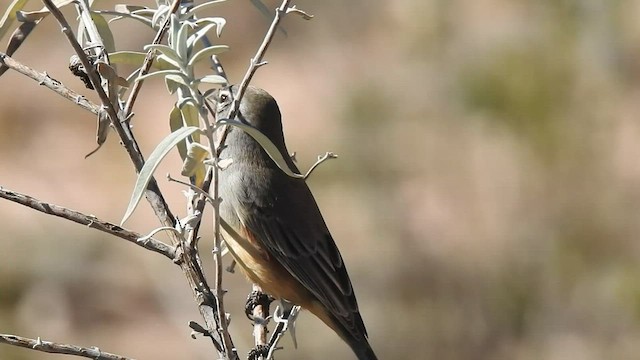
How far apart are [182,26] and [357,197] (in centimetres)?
568

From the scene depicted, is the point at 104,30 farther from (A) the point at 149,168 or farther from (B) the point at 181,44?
(A) the point at 149,168

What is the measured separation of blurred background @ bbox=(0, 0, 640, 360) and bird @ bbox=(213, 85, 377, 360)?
65.2 inches

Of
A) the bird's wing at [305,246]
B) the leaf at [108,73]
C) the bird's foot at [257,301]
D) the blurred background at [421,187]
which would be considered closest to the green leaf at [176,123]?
the leaf at [108,73]

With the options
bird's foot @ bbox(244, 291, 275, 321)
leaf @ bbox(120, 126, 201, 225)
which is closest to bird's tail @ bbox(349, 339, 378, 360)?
bird's foot @ bbox(244, 291, 275, 321)

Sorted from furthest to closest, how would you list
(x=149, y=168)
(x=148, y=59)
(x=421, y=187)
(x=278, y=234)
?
1. (x=421, y=187)
2. (x=278, y=234)
3. (x=148, y=59)
4. (x=149, y=168)

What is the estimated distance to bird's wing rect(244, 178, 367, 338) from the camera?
3.62 meters

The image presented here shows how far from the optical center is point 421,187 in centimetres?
827

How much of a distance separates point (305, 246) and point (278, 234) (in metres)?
0.15

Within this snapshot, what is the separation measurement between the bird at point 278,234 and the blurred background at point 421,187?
1655 millimetres

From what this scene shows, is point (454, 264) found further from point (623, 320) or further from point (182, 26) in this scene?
point (182, 26)

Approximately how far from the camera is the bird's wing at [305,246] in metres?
3.62

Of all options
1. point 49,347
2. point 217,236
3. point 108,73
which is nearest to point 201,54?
point 108,73

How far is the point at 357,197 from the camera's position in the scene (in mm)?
7520

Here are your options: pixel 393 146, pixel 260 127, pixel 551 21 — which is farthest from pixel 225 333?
pixel 551 21
